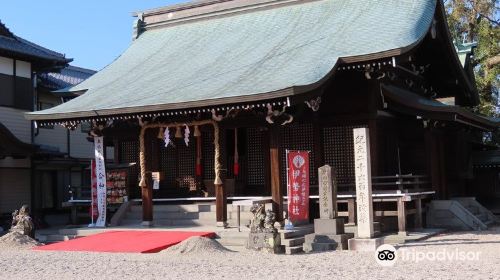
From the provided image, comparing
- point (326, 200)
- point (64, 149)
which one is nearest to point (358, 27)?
point (326, 200)

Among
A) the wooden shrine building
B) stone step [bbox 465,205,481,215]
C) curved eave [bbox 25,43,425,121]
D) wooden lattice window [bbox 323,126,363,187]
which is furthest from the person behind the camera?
stone step [bbox 465,205,481,215]

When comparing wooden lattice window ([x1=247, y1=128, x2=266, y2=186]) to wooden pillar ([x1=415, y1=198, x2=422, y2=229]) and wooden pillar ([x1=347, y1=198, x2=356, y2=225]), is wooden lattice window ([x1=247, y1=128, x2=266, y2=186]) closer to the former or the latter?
wooden pillar ([x1=347, y1=198, x2=356, y2=225])

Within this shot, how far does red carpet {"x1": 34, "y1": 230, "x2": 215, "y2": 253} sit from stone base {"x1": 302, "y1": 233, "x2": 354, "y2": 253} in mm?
2398

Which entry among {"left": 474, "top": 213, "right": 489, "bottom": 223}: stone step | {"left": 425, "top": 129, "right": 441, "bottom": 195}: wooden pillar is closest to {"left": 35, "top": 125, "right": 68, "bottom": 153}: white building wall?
{"left": 425, "top": 129, "right": 441, "bottom": 195}: wooden pillar

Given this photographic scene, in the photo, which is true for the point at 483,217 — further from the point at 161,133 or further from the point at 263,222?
the point at 161,133

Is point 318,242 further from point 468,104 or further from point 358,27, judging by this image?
point 468,104

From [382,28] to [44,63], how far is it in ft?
41.5

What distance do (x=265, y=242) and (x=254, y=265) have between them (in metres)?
1.83

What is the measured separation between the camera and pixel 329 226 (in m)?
12.8

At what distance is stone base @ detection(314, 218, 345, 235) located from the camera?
12.7 metres

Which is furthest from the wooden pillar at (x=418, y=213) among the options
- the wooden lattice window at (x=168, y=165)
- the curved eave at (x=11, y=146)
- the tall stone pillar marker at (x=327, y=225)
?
the curved eave at (x=11, y=146)

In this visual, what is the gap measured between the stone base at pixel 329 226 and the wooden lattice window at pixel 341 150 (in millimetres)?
3183

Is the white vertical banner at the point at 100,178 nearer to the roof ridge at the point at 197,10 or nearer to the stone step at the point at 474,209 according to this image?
the roof ridge at the point at 197,10

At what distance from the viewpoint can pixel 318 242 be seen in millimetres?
12695
